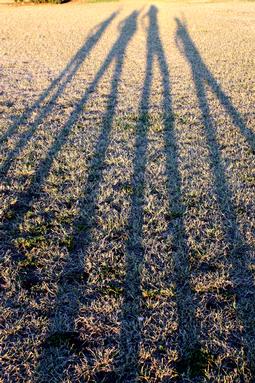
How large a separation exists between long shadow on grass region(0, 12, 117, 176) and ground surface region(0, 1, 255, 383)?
0.15 feet

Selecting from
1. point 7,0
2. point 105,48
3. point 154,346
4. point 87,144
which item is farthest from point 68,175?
point 7,0

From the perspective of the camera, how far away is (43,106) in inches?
341

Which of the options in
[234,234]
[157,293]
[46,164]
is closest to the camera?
[157,293]

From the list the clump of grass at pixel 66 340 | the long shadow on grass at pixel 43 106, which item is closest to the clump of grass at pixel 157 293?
the clump of grass at pixel 66 340

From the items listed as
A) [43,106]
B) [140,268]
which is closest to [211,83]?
[43,106]

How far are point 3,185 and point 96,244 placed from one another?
76.0 inches

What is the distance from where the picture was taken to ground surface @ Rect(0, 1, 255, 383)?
2.87m

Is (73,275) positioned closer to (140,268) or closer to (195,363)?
(140,268)

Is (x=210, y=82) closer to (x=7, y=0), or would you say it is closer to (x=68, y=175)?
(x=68, y=175)

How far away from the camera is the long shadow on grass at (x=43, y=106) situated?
20.5 ft

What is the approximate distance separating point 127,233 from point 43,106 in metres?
5.45

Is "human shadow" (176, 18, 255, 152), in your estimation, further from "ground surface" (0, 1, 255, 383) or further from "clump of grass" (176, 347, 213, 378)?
"clump of grass" (176, 347, 213, 378)

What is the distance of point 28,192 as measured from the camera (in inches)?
198

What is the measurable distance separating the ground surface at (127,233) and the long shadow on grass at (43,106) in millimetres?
46
